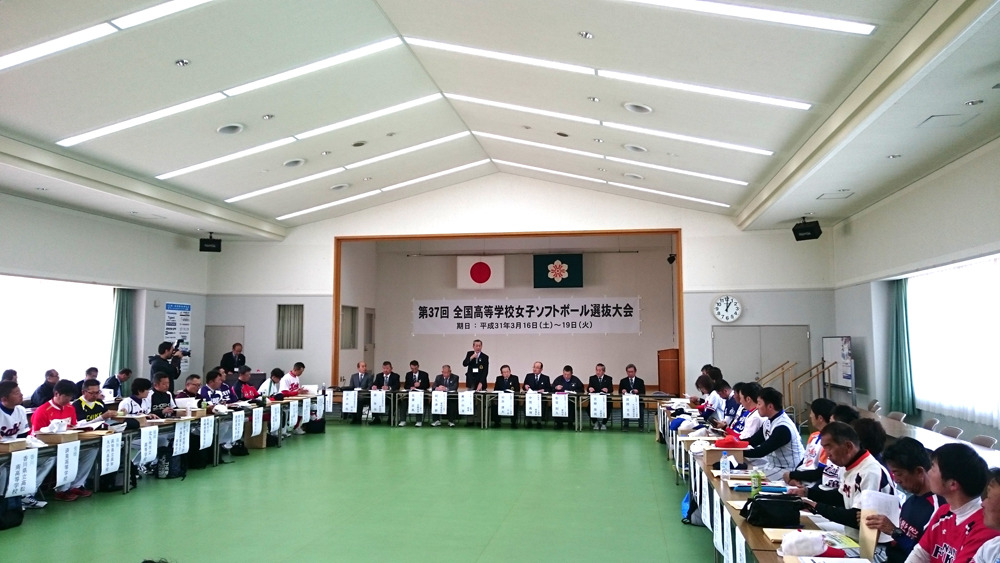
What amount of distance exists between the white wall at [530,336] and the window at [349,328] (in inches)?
56.8

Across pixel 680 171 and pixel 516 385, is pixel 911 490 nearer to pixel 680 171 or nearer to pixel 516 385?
pixel 680 171

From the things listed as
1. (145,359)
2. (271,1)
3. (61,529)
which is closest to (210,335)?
(145,359)

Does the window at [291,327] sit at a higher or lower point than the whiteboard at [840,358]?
higher

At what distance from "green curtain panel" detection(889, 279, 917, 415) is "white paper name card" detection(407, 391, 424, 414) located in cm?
680

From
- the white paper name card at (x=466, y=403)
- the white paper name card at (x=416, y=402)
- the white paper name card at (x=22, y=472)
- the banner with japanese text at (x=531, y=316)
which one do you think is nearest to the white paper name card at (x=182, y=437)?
the white paper name card at (x=22, y=472)

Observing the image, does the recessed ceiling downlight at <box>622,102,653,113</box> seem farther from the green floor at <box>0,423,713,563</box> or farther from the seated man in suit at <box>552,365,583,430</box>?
the seated man in suit at <box>552,365,583,430</box>

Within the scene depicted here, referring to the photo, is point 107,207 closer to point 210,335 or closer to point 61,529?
point 210,335

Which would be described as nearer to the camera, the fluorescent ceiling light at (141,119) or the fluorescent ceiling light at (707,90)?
the fluorescent ceiling light at (707,90)

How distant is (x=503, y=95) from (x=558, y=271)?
26.4ft

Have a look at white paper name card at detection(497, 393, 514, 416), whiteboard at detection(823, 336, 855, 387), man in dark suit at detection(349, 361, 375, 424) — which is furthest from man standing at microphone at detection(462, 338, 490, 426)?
whiteboard at detection(823, 336, 855, 387)

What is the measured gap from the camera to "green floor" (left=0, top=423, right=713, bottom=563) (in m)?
4.56

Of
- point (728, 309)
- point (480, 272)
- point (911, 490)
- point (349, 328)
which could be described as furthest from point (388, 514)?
point (480, 272)

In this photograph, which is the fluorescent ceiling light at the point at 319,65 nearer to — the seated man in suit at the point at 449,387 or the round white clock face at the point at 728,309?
the seated man in suit at the point at 449,387

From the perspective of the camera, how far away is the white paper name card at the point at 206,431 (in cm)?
729
